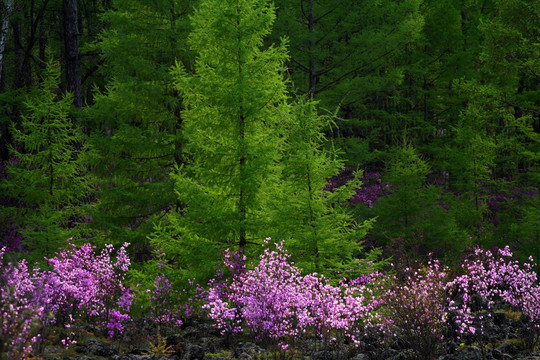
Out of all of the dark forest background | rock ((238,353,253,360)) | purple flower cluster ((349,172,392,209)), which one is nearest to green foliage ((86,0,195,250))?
the dark forest background

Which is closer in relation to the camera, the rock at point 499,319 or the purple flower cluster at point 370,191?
the rock at point 499,319

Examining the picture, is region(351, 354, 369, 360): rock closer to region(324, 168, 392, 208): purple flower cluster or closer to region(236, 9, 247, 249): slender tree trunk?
region(236, 9, 247, 249): slender tree trunk

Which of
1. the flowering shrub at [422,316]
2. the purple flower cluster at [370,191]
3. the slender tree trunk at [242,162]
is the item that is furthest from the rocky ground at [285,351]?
the purple flower cluster at [370,191]

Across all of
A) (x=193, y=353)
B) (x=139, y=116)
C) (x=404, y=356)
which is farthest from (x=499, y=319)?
(x=139, y=116)

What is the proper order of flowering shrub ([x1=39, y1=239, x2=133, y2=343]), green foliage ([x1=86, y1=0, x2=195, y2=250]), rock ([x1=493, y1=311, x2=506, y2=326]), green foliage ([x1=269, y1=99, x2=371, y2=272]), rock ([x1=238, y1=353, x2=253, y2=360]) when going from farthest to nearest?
green foliage ([x1=86, y1=0, x2=195, y2=250])
green foliage ([x1=269, y1=99, x2=371, y2=272])
rock ([x1=493, y1=311, x2=506, y2=326])
flowering shrub ([x1=39, y1=239, x2=133, y2=343])
rock ([x1=238, y1=353, x2=253, y2=360])

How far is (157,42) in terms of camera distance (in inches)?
495

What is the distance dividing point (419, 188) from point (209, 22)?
27.9 ft

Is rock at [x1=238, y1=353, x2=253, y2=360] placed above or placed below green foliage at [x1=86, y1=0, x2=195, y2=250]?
below

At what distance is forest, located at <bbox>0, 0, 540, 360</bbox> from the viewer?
23.4 feet

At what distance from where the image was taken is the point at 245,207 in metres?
9.80

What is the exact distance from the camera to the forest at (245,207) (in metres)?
7.12

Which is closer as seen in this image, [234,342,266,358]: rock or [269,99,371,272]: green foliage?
[234,342,266,358]: rock

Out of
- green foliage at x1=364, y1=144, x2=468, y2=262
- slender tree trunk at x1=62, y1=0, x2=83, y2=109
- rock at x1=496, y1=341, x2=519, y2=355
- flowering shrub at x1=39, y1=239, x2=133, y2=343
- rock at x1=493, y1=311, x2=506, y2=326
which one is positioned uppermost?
slender tree trunk at x1=62, y1=0, x2=83, y2=109

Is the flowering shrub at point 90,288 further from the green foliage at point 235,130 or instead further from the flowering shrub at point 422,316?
the flowering shrub at point 422,316
